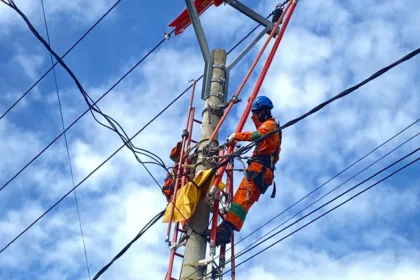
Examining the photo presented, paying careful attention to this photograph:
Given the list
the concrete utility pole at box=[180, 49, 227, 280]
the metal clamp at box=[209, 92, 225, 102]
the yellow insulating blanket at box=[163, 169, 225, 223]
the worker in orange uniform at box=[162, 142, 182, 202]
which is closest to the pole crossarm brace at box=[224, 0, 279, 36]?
the concrete utility pole at box=[180, 49, 227, 280]

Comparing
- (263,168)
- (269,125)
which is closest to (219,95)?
(269,125)

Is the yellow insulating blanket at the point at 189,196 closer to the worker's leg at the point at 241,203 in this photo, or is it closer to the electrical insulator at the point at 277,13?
the worker's leg at the point at 241,203

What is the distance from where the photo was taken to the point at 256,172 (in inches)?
324

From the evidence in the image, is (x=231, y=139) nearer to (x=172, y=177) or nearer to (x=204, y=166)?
(x=204, y=166)

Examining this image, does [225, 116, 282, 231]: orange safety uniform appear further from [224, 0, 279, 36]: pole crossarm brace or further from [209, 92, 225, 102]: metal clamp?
[224, 0, 279, 36]: pole crossarm brace

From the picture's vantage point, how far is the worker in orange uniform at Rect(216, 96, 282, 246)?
7.79 meters

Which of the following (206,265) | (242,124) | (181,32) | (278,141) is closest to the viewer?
(206,265)

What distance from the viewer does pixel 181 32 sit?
10492mm

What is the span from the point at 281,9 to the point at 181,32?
6.39 feet

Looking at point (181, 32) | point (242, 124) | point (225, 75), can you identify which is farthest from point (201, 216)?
point (181, 32)

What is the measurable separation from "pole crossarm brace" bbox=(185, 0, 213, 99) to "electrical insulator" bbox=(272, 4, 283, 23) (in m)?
1.01

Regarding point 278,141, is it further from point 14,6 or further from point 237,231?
point 14,6

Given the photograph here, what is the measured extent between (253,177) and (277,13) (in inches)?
91.0

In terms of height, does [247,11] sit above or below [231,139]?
above
